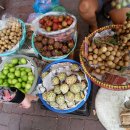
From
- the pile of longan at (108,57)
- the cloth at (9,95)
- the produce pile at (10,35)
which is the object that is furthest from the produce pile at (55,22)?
the cloth at (9,95)

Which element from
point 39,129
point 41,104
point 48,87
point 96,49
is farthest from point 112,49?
point 39,129

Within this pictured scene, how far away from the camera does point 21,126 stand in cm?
258

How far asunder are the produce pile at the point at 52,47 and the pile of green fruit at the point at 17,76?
221 mm

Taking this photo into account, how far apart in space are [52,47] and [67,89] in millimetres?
433

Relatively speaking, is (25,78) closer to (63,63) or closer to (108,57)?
(63,63)

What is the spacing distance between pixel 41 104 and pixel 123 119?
815mm

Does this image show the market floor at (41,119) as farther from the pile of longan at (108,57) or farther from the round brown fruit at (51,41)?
the pile of longan at (108,57)

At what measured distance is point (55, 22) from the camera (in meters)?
2.52

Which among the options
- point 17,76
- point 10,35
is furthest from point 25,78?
point 10,35

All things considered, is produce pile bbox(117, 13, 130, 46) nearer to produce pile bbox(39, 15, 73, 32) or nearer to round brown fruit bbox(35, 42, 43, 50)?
produce pile bbox(39, 15, 73, 32)

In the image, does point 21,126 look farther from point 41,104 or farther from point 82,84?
point 82,84

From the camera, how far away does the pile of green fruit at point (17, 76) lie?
2.46 metres

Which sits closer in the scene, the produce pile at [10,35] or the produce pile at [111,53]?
the produce pile at [111,53]

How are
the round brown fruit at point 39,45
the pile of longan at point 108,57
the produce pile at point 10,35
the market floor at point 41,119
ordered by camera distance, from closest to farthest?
the pile of longan at point 108,57 → the market floor at point 41,119 → the round brown fruit at point 39,45 → the produce pile at point 10,35
